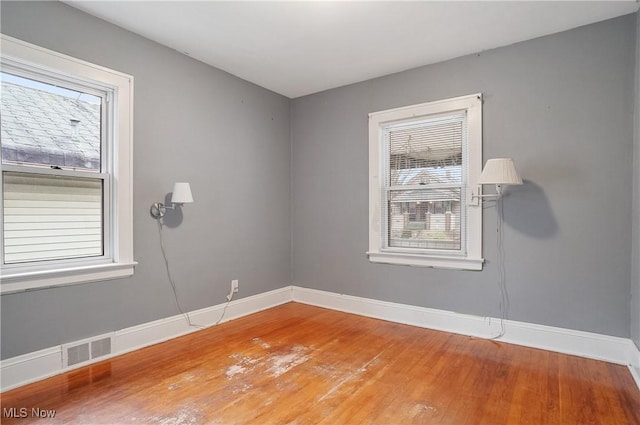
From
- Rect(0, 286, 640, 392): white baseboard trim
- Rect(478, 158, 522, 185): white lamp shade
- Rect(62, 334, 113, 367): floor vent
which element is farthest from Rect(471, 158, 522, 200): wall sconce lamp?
Rect(62, 334, 113, 367): floor vent

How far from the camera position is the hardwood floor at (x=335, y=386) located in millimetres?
1928

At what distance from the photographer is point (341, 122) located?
4.11 m

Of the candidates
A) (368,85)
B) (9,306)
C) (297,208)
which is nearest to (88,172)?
(9,306)

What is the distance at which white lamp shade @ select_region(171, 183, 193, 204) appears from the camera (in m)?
3.00

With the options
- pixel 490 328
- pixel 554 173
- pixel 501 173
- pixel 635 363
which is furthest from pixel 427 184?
pixel 635 363

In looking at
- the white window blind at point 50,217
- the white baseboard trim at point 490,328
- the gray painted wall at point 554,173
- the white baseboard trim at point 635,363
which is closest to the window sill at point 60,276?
the white window blind at point 50,217

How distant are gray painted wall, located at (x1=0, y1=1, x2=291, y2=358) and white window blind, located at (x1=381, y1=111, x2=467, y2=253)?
4.77 feet

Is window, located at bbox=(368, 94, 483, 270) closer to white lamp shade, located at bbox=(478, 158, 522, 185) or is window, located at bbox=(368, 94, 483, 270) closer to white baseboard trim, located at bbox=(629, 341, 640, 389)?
white lamp shade, located at bbox=(478, 158, 522, 185)

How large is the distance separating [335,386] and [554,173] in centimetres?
251

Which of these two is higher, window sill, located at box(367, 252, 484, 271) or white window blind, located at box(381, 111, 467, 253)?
white window blind, located at box(381, 111, 467, 253)

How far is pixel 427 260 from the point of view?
3486 millimetres

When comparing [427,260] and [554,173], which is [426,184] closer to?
[427,260]

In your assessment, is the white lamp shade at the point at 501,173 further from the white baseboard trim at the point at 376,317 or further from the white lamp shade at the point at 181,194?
the white lamp shade at the point at 181,194

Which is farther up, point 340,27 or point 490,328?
point 340,27
